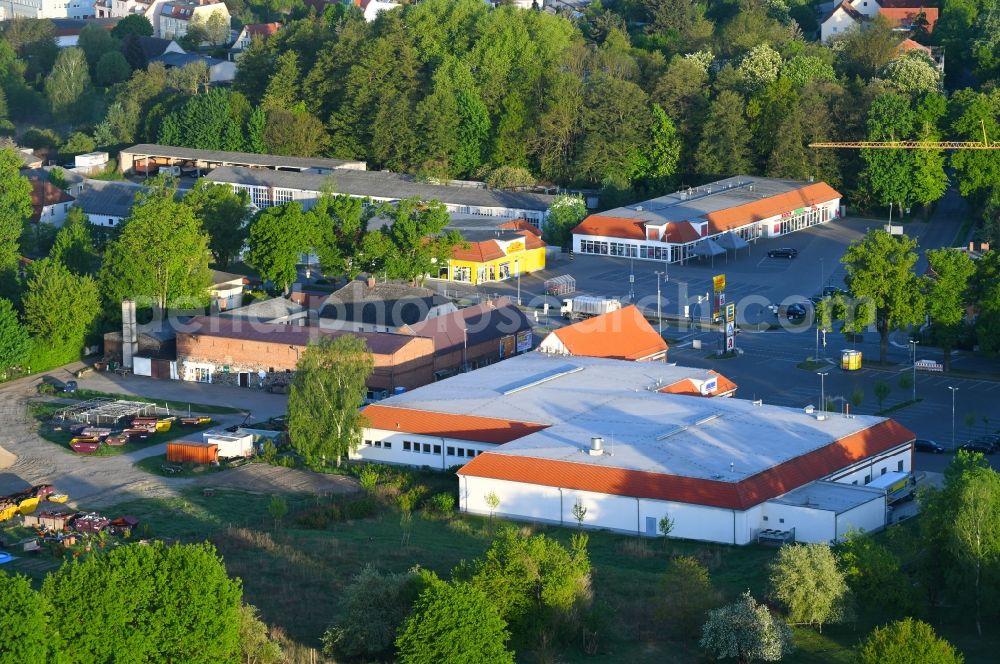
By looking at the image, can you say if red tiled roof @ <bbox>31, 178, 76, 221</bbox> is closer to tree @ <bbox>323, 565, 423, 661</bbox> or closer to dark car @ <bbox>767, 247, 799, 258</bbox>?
dark car @ <bbox>767, 247, 799, 258</bbox>

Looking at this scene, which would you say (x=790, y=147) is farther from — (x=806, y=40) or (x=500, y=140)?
(x=806, y=40)

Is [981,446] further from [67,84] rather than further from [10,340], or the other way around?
[67,84]

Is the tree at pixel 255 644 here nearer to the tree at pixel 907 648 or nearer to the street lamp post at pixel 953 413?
the tree at pixel 907 648

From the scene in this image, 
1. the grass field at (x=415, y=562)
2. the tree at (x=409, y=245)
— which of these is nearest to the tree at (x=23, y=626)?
the grass field at (x=415, y=562)

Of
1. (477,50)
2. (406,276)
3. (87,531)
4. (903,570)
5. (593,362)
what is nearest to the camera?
(903,570)

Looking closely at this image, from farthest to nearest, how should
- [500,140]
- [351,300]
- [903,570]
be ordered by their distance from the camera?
1. [500,140]
2. [351,300]
3. [903,570]

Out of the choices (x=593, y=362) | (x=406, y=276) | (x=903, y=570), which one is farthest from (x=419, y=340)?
(x=903, y=570)
